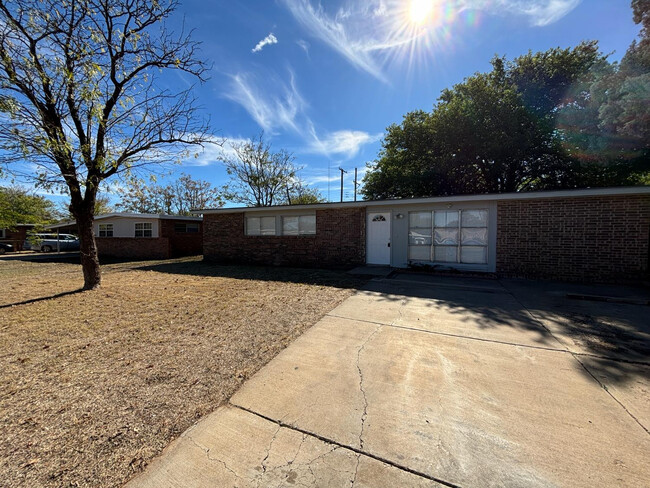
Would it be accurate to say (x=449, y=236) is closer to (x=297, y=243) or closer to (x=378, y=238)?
(x=378, y=238)

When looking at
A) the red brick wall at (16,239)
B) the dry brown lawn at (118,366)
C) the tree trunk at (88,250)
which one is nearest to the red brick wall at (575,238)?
the dry brown lawn at (118,366)

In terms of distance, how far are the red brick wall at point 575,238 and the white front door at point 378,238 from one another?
346cm

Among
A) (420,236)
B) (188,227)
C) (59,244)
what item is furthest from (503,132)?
(59,244)

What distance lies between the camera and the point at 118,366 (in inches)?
114

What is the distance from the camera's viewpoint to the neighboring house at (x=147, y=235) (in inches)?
608

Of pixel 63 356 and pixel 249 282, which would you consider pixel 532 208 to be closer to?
pixel 249 282

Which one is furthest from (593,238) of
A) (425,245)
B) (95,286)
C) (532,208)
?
(95,286)

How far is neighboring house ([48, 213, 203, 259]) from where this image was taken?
50.7 ft

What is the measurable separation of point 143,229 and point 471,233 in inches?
689

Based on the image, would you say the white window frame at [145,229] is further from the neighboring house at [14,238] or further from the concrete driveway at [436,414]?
the concrete driveway at [436,414]

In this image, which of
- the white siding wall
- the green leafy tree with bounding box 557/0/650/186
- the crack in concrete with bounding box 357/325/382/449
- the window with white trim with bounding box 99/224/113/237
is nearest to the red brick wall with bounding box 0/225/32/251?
the window with white trim with bounding box 99/224/113/237

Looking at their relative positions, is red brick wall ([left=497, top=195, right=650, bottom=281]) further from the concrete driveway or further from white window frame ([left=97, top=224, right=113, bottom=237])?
white window frame ([left=97, top=224, right=113, bottom=237])

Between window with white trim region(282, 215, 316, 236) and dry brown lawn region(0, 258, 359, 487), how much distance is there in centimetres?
502

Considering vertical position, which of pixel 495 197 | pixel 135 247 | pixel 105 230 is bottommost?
pixel 135 247
